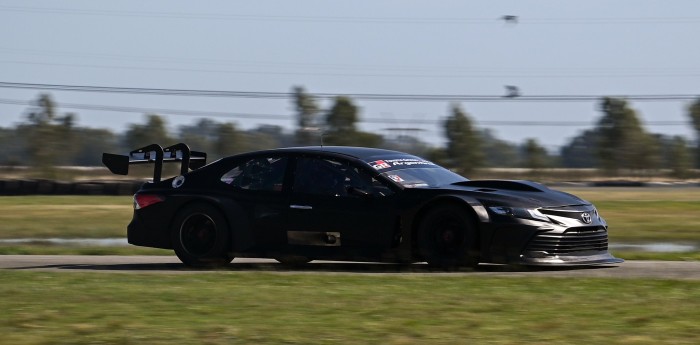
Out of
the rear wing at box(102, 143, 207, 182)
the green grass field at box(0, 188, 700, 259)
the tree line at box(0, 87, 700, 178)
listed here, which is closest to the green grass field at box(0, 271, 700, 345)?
the rear wing at box(102, 143, 207, 182)

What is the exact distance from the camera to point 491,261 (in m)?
10.1

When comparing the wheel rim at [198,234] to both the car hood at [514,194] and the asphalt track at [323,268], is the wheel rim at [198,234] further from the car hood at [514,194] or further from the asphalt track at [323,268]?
the car hood at [514,194]

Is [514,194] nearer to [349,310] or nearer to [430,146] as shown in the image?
[349,310]

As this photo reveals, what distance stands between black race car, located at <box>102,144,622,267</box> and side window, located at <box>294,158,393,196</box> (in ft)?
0.04

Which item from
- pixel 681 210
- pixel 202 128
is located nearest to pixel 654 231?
pixel 681 210

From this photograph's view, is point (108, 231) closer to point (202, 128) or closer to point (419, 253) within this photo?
point (419, 253)

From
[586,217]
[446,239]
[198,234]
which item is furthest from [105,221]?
[586,217]

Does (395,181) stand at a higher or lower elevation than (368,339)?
higher

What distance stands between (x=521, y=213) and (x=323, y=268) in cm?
224

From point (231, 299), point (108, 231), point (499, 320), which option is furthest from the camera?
point (108, 231)

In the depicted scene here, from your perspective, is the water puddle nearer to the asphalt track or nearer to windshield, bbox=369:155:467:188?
the asphalt track

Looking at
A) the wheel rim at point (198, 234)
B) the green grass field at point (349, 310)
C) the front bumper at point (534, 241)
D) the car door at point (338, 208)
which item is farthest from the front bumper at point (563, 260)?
the wheel rim at point (198, 234)

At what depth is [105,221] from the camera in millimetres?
24156

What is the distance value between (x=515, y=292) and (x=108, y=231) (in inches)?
531
